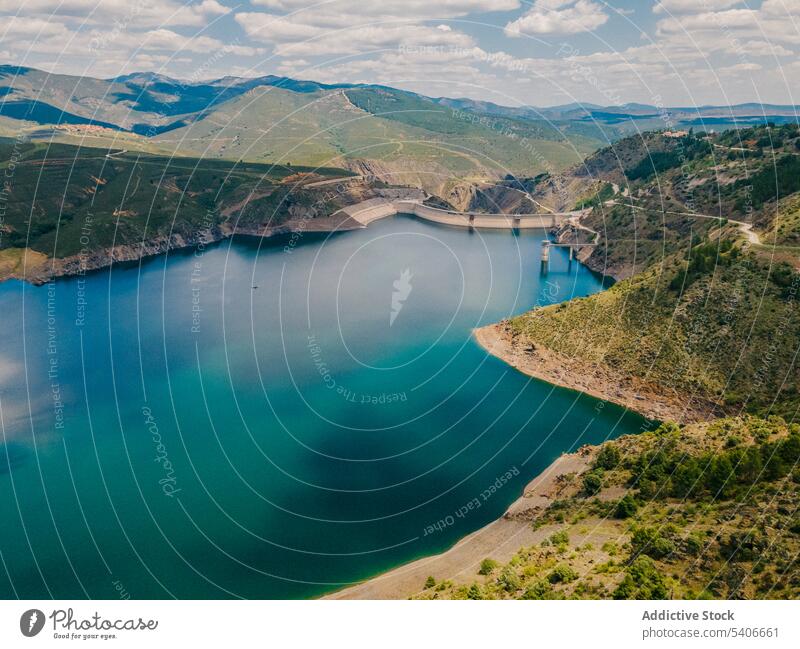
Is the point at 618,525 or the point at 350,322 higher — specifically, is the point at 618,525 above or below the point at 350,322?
below

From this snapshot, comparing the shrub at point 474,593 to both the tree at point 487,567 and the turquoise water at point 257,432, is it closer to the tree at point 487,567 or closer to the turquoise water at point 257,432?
the tree at point 487,567

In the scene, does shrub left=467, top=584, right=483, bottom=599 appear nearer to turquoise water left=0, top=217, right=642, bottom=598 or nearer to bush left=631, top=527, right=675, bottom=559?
bush left=631, top=527, right=675, bottom=559

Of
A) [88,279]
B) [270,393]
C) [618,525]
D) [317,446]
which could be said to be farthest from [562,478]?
[88,279]

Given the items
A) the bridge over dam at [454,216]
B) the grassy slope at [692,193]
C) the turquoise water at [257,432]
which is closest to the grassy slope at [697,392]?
the grassy slope at [692,193]

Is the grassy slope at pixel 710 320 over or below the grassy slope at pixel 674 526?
over

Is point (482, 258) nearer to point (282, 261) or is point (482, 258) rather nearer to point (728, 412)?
point (282, 261)

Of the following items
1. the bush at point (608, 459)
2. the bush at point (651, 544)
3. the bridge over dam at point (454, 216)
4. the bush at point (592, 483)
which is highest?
the bridge over dam at point (454, 216)

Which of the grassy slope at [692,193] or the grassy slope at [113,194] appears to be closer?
the grassy slope at [692,193]

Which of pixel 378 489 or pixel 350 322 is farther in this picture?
pixel 350 322
